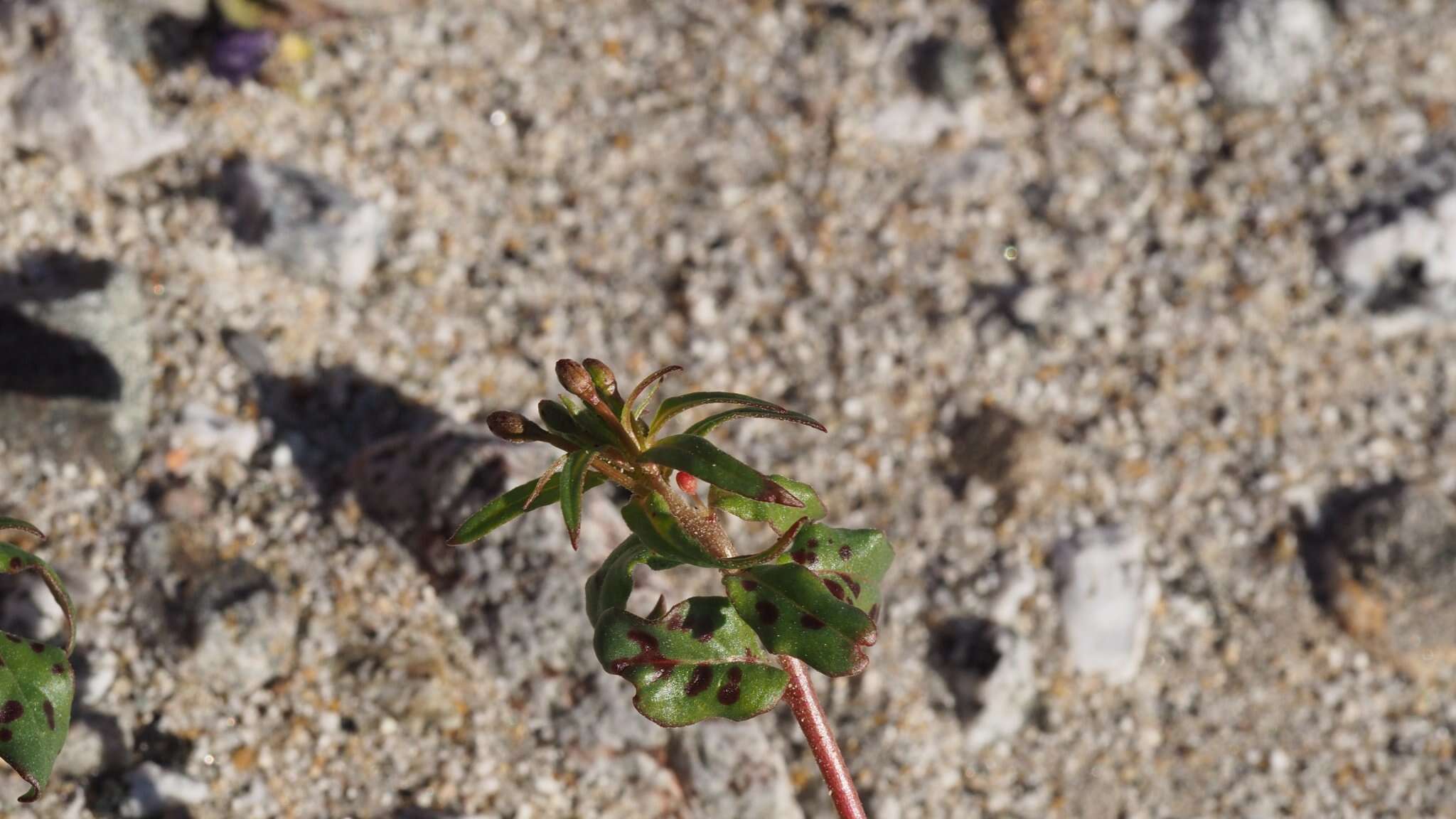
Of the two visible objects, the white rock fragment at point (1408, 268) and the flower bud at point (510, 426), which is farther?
the white rock fragment at point (1408, 268)

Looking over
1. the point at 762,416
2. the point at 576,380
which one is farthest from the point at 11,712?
the point at 762,416

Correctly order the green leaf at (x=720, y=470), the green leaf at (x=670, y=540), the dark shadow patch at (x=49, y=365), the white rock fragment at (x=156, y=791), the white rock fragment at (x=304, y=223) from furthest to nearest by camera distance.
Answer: the white rock fragment at (x=304, y=223) < the dark shadow patch at (x=49, y=365) < the white rock fragment at (x=156, y=791) < the green leaf at (x=670, y=540) < the green leaf at (x=720, y=470)

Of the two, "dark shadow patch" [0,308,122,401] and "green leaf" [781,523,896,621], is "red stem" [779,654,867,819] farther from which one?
"dark shadow patch" [0,308,122,401]

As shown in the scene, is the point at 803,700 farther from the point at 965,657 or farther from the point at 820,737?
the point at 965,657

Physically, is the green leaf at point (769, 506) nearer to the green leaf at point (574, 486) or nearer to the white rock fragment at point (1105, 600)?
the green leaf at point (574, 486)

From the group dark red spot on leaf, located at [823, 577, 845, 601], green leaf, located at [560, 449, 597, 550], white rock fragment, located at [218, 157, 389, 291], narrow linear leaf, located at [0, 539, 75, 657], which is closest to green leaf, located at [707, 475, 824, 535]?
dark red spot on leaf, located at [823, 577, 845, 601]

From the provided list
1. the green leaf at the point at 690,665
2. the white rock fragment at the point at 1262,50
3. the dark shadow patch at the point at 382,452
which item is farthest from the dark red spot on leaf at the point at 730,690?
the white rock fragment at the point at 1262,50

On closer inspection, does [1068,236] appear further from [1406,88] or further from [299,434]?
[299,434]
